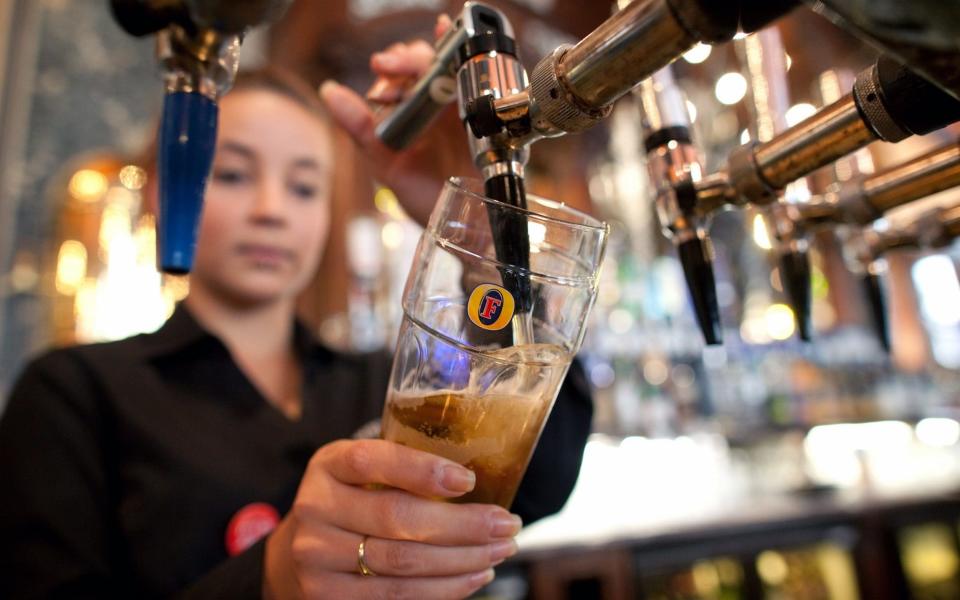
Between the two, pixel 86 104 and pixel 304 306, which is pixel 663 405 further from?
pixel 86 104

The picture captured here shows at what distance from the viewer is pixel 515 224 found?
0.32m

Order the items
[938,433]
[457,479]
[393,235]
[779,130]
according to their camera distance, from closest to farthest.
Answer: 1. [457,479]
2. [779,130]
3. [393,235]
4. [938,433]

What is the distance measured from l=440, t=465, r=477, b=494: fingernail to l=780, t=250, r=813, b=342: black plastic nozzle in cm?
27

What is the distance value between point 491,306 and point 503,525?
132mm

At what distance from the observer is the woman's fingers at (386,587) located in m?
0.37

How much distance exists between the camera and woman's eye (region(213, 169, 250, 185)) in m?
0.88

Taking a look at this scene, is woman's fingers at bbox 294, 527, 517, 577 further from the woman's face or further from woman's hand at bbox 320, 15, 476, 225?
the woman's face

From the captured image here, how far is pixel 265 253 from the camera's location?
911 millimetres

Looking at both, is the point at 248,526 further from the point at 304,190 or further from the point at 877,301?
the point at 877,301

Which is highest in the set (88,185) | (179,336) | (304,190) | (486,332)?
(88,185)

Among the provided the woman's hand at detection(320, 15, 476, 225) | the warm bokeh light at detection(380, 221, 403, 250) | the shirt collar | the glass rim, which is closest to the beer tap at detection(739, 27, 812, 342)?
the glass rim

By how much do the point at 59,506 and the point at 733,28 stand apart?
799 mm

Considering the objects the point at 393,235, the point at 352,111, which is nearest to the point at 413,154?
the point at 352,111

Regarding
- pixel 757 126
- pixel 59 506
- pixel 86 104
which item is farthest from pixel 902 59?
pixel 86 104
